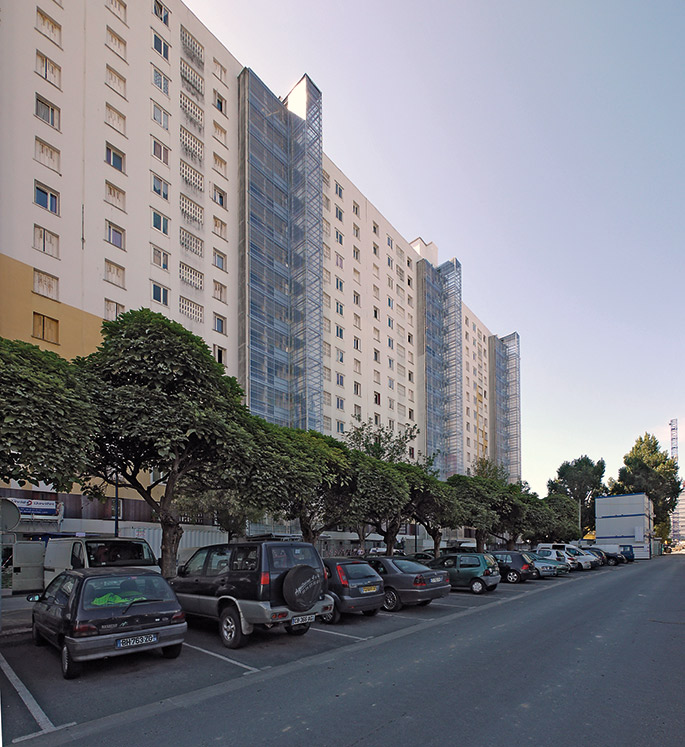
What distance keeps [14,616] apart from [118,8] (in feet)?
101

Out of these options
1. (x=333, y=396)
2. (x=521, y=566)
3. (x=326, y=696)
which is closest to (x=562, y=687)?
(x=326, y=696)

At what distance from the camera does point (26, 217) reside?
24766mm

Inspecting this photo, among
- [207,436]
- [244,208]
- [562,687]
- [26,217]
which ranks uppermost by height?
[244,208]

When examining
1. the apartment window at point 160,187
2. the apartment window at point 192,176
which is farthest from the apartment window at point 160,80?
the apartment window at point 160,187

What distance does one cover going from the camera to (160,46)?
107 ft

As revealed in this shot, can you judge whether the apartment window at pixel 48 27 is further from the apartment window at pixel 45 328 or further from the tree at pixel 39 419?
the tree at pixel 39 419

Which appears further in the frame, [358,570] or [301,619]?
[358,570]

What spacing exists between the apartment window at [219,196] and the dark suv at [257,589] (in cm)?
2893

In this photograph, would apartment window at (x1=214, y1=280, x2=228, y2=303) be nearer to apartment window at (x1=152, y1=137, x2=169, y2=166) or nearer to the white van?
apartment window at (x1=152, y1=137, x2=169, y2=166)

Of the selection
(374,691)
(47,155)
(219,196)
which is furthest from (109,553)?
(219,196)

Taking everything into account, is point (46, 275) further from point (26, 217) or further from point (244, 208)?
point (244, 208)

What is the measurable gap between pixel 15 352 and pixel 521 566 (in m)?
21.5

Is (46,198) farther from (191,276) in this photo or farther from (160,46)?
(160,46)

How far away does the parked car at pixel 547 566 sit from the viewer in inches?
1087
